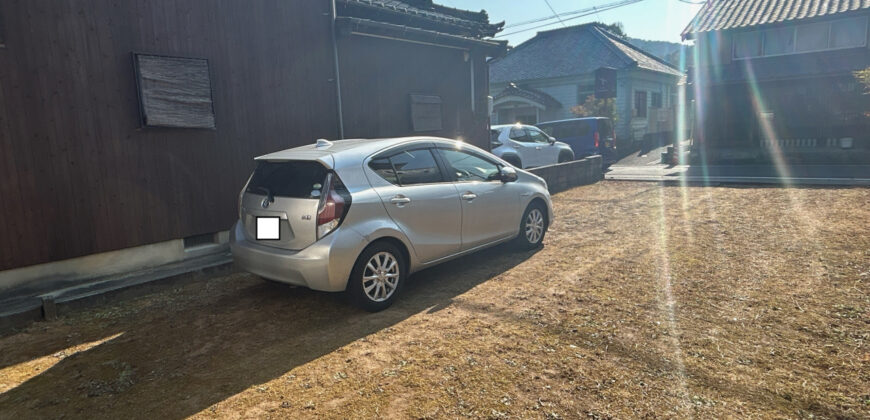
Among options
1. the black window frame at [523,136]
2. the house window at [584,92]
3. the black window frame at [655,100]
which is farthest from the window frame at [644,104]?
the black window frame at [523,136]

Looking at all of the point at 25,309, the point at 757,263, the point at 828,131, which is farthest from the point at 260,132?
the point at 828,131

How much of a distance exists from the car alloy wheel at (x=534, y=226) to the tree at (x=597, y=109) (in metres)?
17.0

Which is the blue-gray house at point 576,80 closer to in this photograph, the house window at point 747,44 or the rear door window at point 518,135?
the house window at point 747,44

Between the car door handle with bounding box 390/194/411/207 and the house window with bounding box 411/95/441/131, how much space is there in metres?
4.31

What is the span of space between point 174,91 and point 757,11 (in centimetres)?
1940

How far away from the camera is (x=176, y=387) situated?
317 centimetres

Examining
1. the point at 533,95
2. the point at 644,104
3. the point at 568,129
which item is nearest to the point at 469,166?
the point at 568,129

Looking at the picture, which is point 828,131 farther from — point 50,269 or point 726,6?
point 50,269

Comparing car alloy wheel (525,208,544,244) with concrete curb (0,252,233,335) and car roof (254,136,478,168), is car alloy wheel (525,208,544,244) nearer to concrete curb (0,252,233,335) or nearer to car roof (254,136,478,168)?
car roof (254,136,478,168)

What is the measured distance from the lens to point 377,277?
14.0 feet

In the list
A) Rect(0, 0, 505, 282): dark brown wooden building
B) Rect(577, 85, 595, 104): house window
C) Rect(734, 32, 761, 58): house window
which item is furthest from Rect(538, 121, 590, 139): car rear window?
Rect(0, 0, 505, 282): dark brown wooden building

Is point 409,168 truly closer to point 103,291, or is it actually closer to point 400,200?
point 400,200

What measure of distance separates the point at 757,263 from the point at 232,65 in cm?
647

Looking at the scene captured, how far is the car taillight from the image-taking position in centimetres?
395
